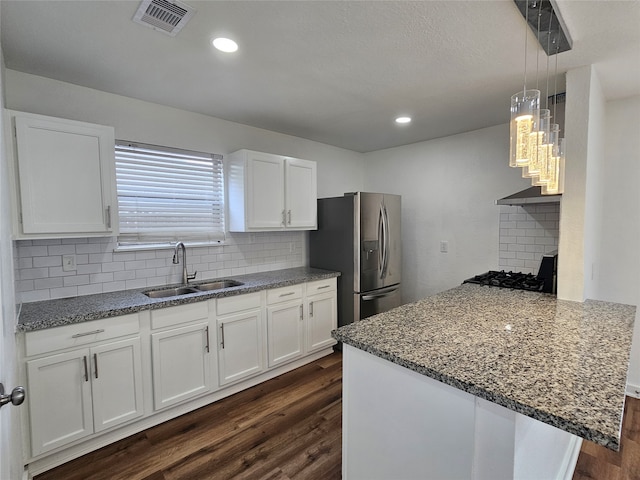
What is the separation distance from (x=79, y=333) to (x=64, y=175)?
38.8 inches

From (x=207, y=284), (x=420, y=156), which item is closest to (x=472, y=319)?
(x=207, y=284)

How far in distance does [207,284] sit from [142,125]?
1437 mm

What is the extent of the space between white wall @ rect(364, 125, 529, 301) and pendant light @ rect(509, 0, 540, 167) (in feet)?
6.44

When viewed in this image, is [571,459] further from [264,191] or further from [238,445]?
[264,191]

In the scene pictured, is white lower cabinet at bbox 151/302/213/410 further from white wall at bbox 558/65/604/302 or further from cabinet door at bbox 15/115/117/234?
white wall at bbox 558/65/604/302

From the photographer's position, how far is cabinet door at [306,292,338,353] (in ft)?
10.4

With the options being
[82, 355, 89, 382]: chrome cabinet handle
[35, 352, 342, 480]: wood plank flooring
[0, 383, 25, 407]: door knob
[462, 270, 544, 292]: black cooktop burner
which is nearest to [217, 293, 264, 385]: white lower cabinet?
[35, 352, 342, 480]: wood plank flooring

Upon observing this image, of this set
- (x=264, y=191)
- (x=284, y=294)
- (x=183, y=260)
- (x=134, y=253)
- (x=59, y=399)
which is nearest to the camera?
(x=59, y=399)

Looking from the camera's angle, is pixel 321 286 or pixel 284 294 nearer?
pixel 284 294

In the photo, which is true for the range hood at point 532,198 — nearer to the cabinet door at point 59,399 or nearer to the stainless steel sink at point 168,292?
the stainless steel sink at point 168,292

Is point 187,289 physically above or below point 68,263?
below

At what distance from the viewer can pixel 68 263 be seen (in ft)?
7.34

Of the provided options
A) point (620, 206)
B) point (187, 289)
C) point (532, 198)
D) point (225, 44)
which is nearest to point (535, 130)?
point (532, 198)

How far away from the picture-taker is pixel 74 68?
2002mm
